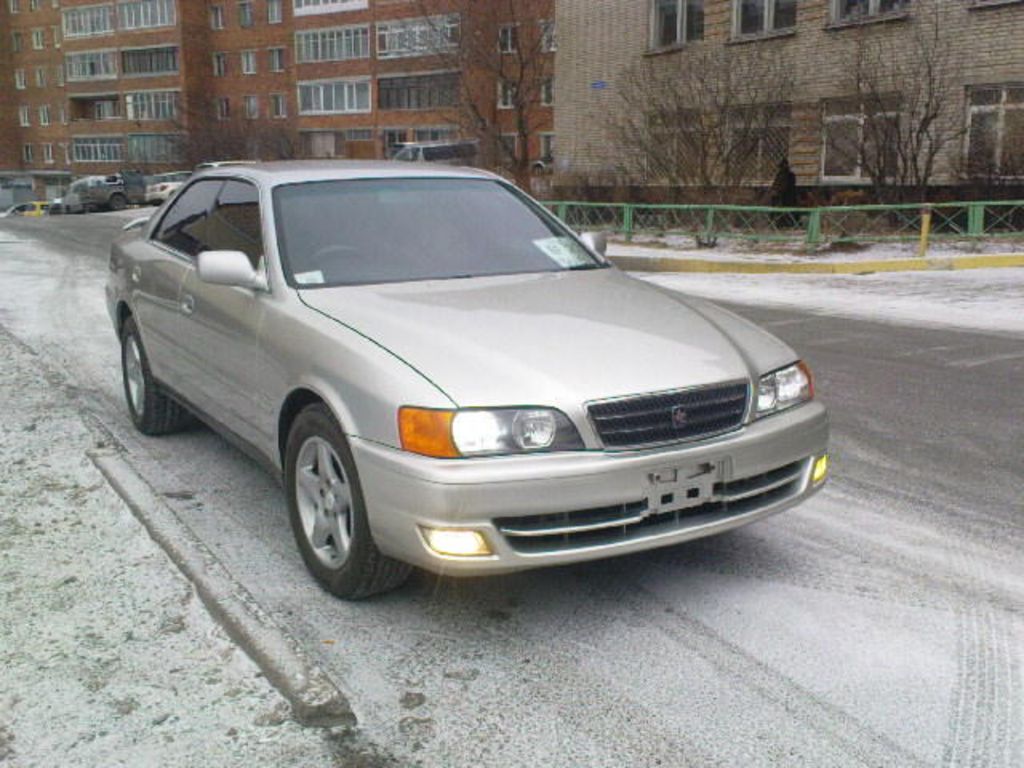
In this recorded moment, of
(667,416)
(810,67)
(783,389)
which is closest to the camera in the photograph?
(667,416)

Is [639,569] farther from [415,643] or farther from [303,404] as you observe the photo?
[303,404]

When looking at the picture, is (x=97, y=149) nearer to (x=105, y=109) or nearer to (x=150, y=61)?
(x=105, y=109)

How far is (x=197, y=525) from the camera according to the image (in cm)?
443

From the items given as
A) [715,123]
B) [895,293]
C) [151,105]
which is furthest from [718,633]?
[151,105]

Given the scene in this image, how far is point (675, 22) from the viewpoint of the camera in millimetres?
26125

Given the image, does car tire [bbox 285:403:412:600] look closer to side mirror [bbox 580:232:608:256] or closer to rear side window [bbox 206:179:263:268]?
rear side window [bbox 206:179:263:268]

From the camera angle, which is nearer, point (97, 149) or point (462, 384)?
point (462, 384)

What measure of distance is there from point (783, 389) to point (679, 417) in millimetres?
653

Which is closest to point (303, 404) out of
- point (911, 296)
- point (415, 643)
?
point (415, 643)

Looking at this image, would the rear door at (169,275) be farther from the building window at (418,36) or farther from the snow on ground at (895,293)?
the building window at (418,36)

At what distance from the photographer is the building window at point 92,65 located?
6995cm

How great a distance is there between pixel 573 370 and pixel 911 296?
10.2m

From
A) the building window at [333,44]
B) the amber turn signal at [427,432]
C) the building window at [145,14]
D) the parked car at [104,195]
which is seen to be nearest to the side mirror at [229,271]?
the amber turn signal at [427,432]

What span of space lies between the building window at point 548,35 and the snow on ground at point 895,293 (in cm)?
2382
